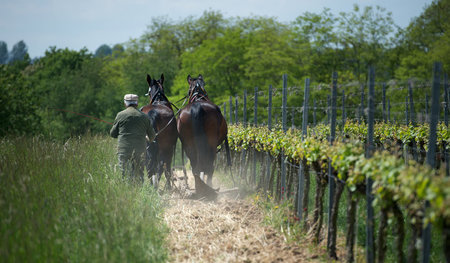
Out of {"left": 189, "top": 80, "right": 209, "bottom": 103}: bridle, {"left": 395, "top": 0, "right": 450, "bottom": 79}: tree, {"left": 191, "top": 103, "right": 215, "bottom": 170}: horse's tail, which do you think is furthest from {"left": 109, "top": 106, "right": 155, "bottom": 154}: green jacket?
{"left": 395, "top": 0, "right": 450, "bottom": 79}: tree

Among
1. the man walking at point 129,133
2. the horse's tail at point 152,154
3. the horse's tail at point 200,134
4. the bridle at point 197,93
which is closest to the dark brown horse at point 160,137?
the horse's tail at point 152,154

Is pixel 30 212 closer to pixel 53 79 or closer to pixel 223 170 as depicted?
pixel 223 170

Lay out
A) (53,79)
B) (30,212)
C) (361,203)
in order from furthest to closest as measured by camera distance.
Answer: (53,79) → (361,203) → (30,212)

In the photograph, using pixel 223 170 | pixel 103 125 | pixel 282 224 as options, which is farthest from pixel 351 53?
pixel 282 224

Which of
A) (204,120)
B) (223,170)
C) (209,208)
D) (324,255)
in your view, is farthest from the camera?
(223,170)

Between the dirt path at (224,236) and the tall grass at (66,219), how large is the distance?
267 mm

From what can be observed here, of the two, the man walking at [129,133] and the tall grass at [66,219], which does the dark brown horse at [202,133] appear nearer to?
the man walking at [129,133]

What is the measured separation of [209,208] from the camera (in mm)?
7609

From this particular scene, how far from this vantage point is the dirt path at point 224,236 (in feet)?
16.7

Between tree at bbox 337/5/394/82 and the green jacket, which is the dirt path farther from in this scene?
tree at bbox 337/5/394/82

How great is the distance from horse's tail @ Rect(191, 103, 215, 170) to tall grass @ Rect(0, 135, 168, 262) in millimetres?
2151

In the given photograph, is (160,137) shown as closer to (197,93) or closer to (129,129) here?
(197,93)

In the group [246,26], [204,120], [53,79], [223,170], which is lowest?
[223,170]

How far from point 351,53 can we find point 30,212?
33.0 meters
